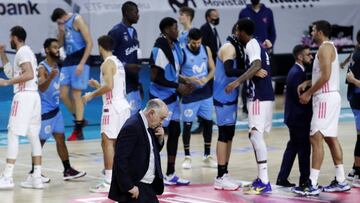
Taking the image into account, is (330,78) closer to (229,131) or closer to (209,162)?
(229,131)

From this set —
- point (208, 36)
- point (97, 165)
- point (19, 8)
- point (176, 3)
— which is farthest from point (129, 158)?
point (176, 3)

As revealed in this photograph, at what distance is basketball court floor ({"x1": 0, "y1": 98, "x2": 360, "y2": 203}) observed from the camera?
408 inches

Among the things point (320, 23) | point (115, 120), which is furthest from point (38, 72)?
point (320, 23)

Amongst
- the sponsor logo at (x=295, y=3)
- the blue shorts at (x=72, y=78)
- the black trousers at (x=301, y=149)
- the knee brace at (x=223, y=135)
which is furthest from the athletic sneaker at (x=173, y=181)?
the sponsor logo at (x=295, y=3)

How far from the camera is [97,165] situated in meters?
12.9

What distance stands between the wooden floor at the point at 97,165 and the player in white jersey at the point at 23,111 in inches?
9.0

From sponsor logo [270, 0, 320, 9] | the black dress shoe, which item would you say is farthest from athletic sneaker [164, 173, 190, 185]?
sponsor logo [270, 0, 320, 9]

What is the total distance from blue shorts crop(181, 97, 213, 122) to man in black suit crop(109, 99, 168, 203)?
5122 mm

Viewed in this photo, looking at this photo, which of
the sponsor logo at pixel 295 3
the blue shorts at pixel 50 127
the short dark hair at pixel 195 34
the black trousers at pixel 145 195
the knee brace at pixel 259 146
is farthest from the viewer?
the sponsor logo at pixel 295 3

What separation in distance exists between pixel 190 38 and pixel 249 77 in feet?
6.74

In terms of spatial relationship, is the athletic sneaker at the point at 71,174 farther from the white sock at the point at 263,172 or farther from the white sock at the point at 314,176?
the white sock at the point at 314,176

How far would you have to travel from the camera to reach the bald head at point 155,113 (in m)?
7.31

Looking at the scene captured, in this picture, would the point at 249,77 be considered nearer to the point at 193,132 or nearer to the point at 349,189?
the point at 349,189

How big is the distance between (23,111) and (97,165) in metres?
2.22
